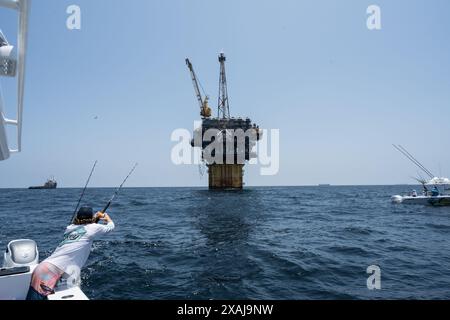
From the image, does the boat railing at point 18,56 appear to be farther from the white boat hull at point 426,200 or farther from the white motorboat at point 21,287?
the white boat hull at point 426,200

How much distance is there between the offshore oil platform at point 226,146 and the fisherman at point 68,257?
6497 centimetres

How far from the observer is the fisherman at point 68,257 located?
5125mm

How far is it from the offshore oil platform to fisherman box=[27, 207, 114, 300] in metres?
65.0

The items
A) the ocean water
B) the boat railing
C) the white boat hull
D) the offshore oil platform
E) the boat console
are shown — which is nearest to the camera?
the boat railing

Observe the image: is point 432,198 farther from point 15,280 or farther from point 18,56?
point 18,56

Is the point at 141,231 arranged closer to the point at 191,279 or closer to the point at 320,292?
the point at 191,279

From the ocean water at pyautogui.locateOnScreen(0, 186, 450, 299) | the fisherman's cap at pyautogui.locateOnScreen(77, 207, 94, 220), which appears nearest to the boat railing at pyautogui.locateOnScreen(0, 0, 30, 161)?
the fisherman's cap at pyautogui.locateOnScreen(77, 207, 94, 220)

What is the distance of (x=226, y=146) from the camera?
7206 cm

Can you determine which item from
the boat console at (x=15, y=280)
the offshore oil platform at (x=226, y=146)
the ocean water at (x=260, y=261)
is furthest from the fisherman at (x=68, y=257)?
the offshore oil platform at (x=226, y=146)

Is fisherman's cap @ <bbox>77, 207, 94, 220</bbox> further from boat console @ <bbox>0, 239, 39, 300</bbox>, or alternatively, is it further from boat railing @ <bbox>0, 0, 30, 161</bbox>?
boat railing @ <bbox>0, 0, 30, 161</bbox>

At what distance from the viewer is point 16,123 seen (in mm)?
6934

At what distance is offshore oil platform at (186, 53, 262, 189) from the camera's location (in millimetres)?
71250

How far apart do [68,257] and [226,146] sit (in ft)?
220

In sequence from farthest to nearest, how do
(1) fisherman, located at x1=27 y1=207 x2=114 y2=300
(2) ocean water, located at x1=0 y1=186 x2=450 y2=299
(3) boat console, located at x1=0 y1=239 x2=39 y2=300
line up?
(2) ocean water, located at x1=0 y1=186 x2=450 y2=299, (3) boat console, located at x1=0 y1=239 x2=39 y2=300, (1) fisherman, located at x1=27 y1=207 x2=114 y2=300
